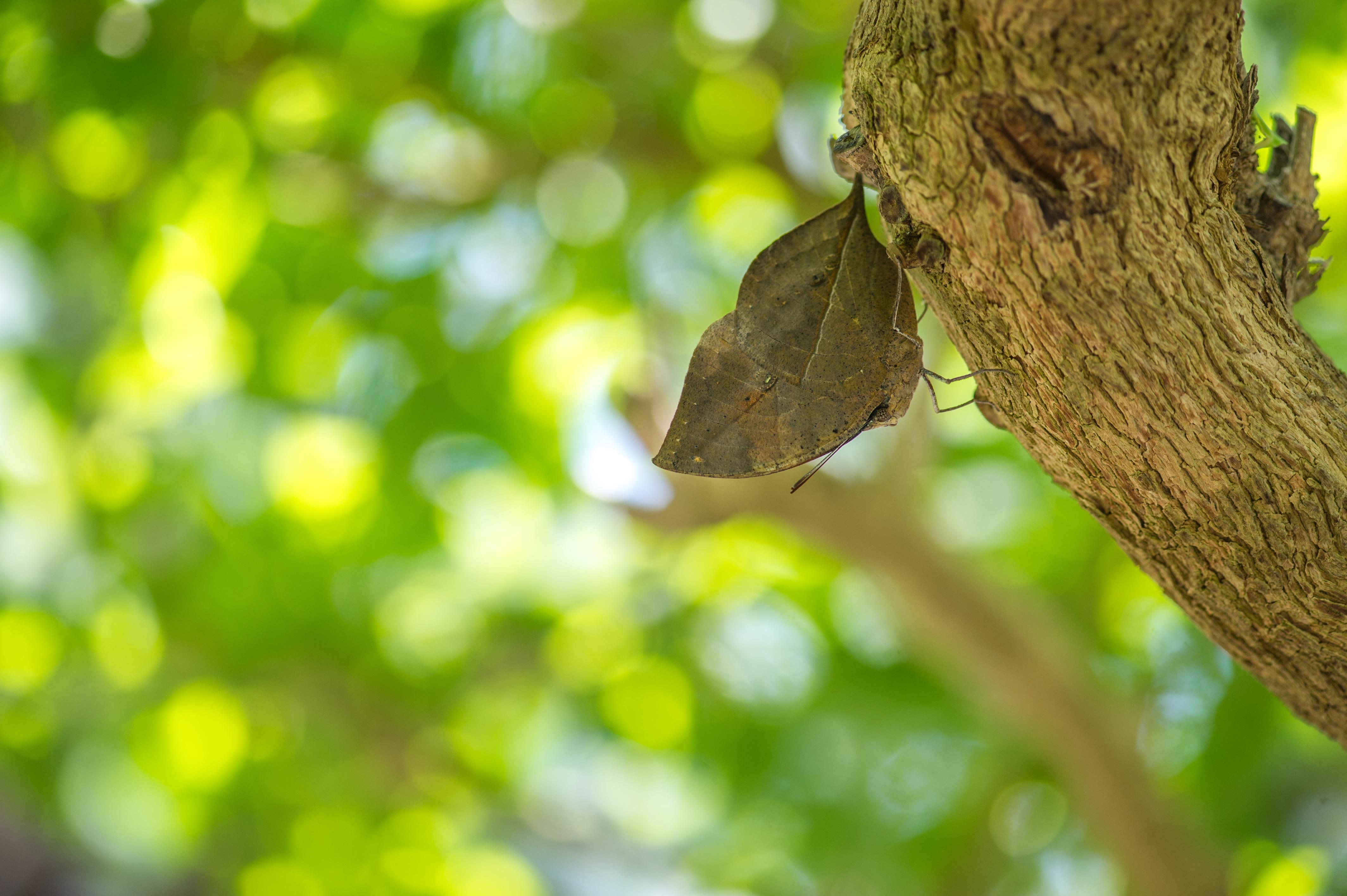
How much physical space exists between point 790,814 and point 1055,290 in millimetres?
4782

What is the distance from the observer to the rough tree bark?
109 cm

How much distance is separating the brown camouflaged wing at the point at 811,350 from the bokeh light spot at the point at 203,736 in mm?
5012

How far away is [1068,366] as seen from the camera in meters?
1.22

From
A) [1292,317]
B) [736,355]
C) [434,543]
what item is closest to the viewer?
[1292,317]

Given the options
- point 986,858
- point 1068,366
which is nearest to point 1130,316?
point 1068,366

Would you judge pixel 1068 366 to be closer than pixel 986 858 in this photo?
Yes

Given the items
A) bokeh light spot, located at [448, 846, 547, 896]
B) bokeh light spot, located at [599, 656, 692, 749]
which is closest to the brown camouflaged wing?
bokeh light spot, located at [599, 656, 692, 749]

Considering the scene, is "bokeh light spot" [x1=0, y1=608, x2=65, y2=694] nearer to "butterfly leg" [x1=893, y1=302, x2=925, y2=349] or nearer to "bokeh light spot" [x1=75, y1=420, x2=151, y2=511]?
"bokeh light spot" [x1=75, y1=420, x2=151, y2=511]

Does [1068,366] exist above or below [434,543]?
below

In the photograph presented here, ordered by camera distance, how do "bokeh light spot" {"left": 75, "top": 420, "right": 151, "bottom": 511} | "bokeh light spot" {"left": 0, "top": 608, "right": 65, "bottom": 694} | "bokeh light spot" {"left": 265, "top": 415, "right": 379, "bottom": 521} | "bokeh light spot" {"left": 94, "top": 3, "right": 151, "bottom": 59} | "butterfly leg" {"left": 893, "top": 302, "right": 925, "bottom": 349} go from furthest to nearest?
"bokeh light spot" {"left": 0, "top": 608, "right": 65, "bottom": 694} → "bokeh light spot" {"left": 75, "top": 420, "right": 151, "bottom": 511} → "bokeh light spot" {"left": 265, "top": 415, "right": 379, "bottom": 521} → "bokeh light spot" {"left": 94, "top": 3, "right": 151, "bottom": 59} → "butterfly leg" {"left": 893, "top": 302, "right": 925, "bottom": 349}

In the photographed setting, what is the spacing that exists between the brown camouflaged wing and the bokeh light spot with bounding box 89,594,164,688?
486 cm

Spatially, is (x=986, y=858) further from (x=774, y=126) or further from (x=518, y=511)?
(x=774, y=126)

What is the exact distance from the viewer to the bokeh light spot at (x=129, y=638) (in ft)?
17.3

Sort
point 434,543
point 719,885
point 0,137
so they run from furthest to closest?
point 719,885 < point 434,543 < point 0,137
